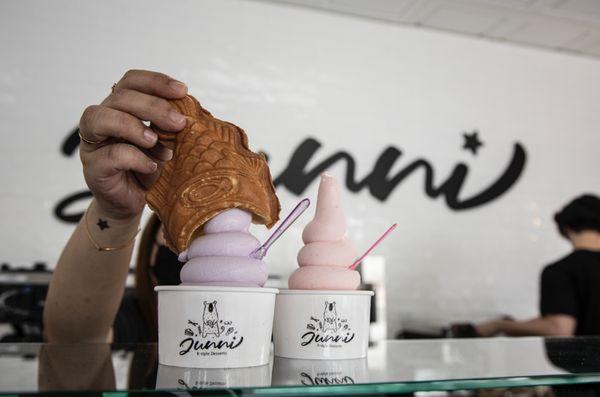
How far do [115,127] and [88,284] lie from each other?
525 mm

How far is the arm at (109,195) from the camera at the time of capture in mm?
860

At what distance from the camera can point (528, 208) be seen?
16.4ft

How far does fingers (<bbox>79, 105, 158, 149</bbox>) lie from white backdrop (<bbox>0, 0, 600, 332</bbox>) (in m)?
3.26

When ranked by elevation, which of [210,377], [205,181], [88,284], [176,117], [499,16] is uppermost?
[499,16]

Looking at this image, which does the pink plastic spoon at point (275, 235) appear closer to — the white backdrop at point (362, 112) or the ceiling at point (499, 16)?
the white backdrop at point (362, 112)

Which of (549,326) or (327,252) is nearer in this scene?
(327,252)

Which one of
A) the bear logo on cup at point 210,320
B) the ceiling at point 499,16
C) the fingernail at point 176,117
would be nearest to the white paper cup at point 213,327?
the bear logo on cup at point 210,320

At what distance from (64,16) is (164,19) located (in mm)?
717

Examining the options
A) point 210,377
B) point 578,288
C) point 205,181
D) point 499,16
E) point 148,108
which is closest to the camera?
point 210,377

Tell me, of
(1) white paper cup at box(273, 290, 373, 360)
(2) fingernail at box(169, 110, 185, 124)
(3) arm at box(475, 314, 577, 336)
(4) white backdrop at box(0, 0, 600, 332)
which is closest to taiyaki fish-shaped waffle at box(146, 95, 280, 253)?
(2) fingernail at box(169, 110, 185, 124)

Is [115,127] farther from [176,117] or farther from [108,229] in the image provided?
[108,229]

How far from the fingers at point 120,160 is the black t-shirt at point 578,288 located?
2626 millimetres

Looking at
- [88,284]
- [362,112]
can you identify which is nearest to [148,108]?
[88,284]

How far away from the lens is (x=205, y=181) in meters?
0.72
